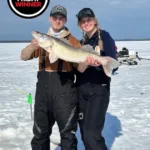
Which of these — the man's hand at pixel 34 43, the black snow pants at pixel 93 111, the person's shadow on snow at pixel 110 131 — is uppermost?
the man's hand at pixel 34 43

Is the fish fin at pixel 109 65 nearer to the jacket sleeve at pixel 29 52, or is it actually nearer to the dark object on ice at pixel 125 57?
the jacket sleeve at pixel 29 52

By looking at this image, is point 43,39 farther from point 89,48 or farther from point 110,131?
point 110,131

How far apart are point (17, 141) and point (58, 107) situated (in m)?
1.70

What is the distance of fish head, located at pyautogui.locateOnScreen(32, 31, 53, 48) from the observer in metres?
3.47

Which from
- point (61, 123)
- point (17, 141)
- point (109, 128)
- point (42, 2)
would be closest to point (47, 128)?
point (61, 123)

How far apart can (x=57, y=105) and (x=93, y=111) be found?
0.45 metres

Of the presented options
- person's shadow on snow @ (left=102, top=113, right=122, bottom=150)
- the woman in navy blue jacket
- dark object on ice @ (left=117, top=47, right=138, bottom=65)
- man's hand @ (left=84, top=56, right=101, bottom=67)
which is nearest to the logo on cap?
the woman in navy blue jacket

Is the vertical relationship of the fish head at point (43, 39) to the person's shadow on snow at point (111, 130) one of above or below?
above

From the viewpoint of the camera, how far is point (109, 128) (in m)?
5.91

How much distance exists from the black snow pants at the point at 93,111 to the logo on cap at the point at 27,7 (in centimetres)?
258

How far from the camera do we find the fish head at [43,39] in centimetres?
347

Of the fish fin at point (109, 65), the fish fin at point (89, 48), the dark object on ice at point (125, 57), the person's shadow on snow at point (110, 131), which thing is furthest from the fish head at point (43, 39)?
the dark object on ice at point (125, 57)

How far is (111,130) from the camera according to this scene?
5809 mm

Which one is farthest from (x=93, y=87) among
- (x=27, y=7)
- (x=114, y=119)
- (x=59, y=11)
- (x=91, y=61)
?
(x=27, y=7)
